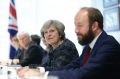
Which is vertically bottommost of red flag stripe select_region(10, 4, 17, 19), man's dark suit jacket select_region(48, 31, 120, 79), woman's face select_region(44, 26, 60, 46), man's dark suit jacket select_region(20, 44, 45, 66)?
man's dark suit jacket select_region(20, 44, 45, 66)

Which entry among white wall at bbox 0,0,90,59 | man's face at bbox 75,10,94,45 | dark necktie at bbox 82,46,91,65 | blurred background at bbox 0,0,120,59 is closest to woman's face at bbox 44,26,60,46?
dark necktie at bbox 82,46,91,65

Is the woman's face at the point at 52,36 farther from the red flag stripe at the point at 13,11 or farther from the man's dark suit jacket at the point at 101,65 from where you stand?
the red flag stripe at the point at 13,11

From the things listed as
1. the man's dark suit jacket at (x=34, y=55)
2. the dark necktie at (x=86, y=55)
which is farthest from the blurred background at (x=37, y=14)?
the dark necktie at (x=86, y=55)

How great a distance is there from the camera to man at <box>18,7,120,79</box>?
1703 millimetres

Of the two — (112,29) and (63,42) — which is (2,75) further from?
(112,29)

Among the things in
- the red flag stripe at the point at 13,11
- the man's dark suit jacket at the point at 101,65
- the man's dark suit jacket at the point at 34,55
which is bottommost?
the man's dark suit jacket at the point at 34,55

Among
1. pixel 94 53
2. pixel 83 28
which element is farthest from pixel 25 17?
pixel 94 53

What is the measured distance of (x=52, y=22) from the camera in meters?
2.72

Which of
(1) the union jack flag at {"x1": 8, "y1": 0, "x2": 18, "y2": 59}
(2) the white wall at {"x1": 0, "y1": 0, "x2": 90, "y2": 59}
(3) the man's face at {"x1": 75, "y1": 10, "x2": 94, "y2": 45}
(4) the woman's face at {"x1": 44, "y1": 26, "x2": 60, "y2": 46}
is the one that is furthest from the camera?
(2) the white wall at {"x1": 0, "y1": 0, "x2": 90, "y2": 59}

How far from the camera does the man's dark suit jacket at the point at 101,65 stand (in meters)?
1.70

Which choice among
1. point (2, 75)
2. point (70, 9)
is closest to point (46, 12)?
point (70, 9)

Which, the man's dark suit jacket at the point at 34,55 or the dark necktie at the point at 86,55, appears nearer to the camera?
the dark necktie at the point at 86,55

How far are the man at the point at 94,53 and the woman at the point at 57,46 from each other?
14.7 inches

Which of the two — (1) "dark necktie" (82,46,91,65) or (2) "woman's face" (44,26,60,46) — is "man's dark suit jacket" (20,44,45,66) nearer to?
(2) "woman's face" (44,26,60,46)
